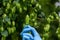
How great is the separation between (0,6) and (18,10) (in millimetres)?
250

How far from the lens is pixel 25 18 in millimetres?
2318

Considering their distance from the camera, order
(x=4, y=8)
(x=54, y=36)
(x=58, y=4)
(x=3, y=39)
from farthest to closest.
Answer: (x=58, y=4) < (x=54, y=36) < (x=4, y=8) < (x=3, y=39)

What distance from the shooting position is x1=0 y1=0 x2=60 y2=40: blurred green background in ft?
7.21

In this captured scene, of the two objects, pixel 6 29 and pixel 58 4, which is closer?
pixel 6 29

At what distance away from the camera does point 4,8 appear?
2309 mm

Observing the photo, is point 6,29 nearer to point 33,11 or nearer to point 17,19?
point 17,19

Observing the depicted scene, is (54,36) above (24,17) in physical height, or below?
below

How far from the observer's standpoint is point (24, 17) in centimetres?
236

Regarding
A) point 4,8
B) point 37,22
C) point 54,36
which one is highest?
point 4,8

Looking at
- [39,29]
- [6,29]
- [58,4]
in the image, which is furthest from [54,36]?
[6,29]

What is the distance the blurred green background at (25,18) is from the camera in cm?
220

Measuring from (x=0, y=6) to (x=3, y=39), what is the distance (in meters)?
0.42

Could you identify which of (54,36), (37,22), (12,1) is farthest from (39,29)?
(12,1)

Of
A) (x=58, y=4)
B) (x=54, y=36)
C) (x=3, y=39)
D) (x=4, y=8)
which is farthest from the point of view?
(x=58, y=4)
